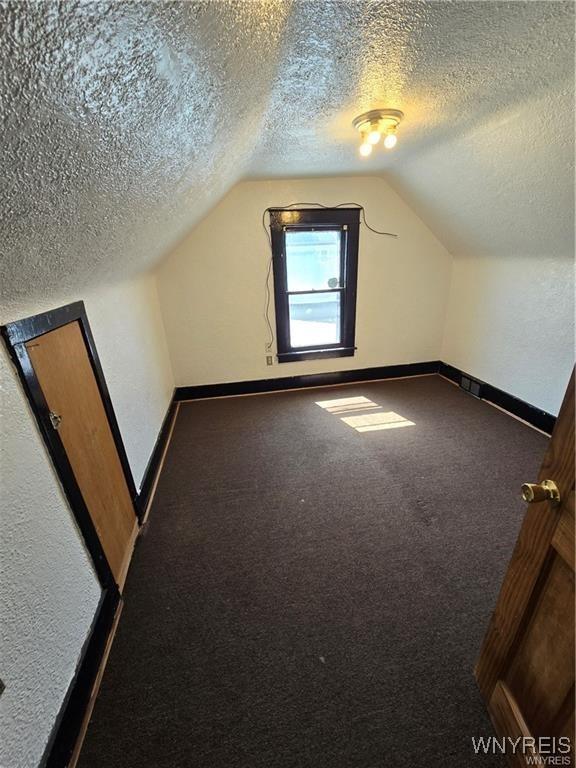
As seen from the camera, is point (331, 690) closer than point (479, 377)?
Yes

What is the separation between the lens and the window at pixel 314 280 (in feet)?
9.62

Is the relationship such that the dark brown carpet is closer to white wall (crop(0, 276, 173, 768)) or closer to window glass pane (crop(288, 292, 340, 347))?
white wall (crop(0, 276, 173, 768))

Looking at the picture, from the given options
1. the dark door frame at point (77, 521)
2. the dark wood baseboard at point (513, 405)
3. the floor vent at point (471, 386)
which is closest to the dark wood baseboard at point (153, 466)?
the dark door frame at point (77, 521)

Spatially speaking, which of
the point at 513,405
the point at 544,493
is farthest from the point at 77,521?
the point at 513,405

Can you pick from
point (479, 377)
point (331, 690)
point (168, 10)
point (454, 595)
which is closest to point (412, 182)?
point (479, 377)

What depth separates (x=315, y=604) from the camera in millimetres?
1374

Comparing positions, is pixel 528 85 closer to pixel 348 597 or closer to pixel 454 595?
pixel 454 595

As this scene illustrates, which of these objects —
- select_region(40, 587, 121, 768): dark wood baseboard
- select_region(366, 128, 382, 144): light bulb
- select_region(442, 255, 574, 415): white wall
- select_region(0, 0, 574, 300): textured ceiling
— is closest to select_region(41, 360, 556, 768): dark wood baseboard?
select_region(40, 587, 121, 768): dark wood baseboard

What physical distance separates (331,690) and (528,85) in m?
2.43

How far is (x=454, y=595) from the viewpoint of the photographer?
1.38m

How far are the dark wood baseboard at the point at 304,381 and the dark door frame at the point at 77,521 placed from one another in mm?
1852

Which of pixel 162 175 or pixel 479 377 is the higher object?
pixel 162 175

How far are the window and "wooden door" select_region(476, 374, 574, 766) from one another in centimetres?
263

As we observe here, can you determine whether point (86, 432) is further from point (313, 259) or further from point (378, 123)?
point (313, 259)
